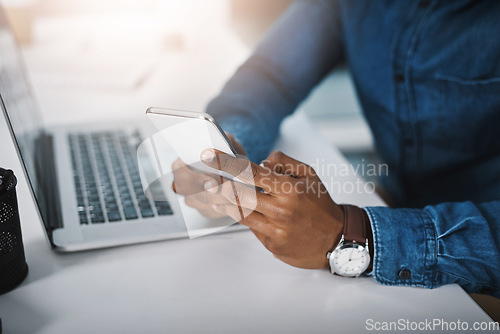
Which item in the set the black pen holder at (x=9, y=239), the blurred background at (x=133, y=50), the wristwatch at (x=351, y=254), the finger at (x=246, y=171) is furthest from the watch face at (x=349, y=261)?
the blurred background at (x=133, y=50)

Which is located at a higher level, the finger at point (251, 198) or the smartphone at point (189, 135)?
the smartphone at point (189, 135)

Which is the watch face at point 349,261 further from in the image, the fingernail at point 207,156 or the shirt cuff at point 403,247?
the fingernail at point 207,156

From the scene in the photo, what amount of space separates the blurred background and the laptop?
0.16 metres

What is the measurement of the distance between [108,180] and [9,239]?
19 cm

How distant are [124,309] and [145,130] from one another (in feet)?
1.22

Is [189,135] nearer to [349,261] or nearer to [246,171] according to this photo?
[246,171]

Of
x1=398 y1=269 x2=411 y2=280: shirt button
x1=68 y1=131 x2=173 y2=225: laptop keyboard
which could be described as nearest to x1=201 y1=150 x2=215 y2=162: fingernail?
x1=68 y1=131 x2=173 y2=225: laptop keyboard

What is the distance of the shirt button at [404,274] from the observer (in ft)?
1.52

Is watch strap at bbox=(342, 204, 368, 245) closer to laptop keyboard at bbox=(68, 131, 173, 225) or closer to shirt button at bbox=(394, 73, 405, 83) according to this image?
laptop keyboard at bbox=(68, 131, 173, 225)

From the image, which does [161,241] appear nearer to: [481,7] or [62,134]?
[62,134]

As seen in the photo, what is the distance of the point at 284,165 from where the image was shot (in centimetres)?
48

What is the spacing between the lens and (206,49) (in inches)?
46.5

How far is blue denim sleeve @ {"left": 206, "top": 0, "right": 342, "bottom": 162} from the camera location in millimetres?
691

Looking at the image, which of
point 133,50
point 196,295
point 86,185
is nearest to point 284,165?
point 196,295
